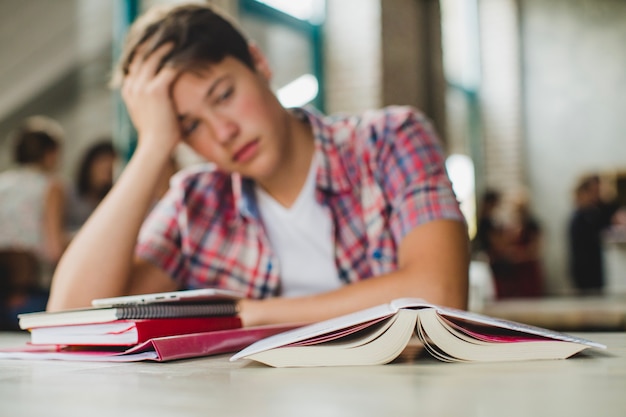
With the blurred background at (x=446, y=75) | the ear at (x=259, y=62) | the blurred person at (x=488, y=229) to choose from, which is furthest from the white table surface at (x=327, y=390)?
the blurred person at (x=488, y=229)

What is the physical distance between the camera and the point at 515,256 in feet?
19.9

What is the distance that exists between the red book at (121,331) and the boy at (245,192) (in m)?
0.41

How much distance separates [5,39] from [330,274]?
4.89 m

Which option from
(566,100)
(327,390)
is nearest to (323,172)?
(327,390)

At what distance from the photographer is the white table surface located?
429 mm

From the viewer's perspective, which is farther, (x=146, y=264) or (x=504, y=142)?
(x=504, y=142)

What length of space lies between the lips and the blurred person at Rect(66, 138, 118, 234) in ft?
8.51

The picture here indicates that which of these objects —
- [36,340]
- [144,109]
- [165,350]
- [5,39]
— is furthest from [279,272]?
[5,39]

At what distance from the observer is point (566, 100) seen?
8.20m

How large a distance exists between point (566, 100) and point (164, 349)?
8.30 m

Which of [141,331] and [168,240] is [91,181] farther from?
[141,331]

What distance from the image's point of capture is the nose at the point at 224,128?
4.40 feet

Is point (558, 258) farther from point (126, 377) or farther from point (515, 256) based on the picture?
point (126, 377)

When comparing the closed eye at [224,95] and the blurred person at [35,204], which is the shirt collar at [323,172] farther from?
the blurred person at [35,204]
